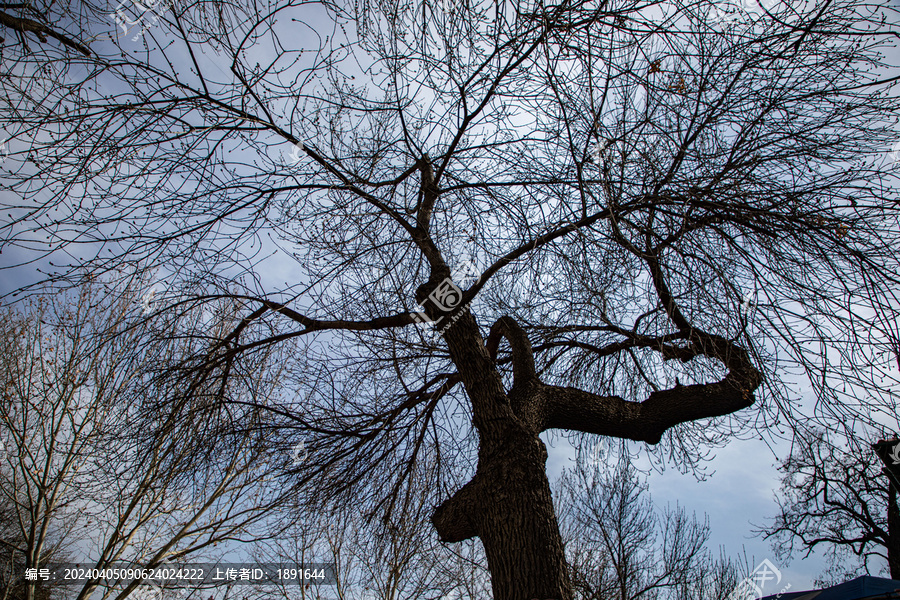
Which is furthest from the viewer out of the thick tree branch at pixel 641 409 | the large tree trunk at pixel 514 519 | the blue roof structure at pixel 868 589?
the blue roof structure at pixel 868 589

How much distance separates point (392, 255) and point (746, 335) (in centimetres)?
288

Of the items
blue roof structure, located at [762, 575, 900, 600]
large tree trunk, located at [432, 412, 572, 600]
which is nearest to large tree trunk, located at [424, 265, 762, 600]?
large tree trunk, located at [432, 412, 572, 600]

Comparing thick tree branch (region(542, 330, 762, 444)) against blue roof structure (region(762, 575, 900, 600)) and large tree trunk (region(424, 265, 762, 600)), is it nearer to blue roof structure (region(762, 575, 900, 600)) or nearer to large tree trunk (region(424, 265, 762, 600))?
large tree trunk (region(424, 265, 762, 600))

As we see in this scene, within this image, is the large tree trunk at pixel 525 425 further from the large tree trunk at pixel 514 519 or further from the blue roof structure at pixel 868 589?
the blue roof structure at pixel 868 589

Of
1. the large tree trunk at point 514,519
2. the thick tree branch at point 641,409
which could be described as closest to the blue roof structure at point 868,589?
the thick tree branch at point 641,409

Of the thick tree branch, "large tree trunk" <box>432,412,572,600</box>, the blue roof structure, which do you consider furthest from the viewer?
the blue roof structure

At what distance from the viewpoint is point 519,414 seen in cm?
388

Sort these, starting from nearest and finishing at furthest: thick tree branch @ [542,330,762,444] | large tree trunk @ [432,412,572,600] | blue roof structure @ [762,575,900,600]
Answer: large tree trunk @ [432,412,572,600] < thick tree branch @ [542,330,762,444] < blue roof structure @ [762,575,900,600]

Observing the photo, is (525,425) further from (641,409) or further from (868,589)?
(868,589)

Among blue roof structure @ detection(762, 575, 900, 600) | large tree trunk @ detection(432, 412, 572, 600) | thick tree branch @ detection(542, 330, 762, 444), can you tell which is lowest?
blue roof structure @ detection(762, 575, 900, 600)

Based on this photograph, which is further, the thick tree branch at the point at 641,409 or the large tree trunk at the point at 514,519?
the thick tree branch at the point at 641,409

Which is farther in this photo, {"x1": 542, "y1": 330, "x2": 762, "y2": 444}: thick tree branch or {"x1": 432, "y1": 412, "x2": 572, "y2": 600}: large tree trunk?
{"x1": 542, "y1": 330, "x2": 762, "y2": 444}: thick tree branch

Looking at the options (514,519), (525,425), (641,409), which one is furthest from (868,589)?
(514,519)

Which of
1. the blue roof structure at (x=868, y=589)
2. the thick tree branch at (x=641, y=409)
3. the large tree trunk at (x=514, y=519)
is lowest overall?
the blue roof structure at (x=868, y=589)
